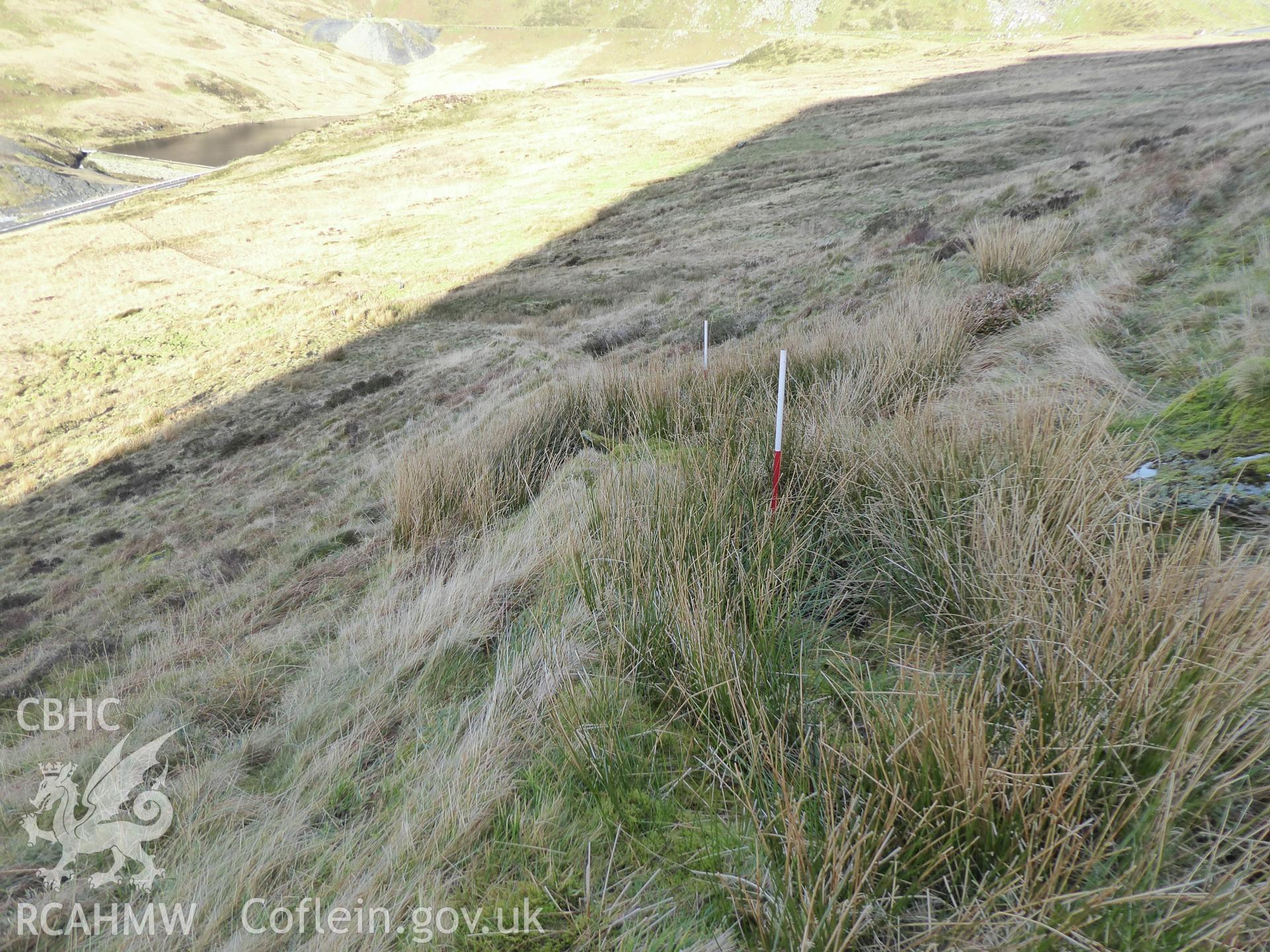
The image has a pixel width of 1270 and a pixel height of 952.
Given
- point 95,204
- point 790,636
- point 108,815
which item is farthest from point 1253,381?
point 95,204

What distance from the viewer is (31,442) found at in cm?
1700

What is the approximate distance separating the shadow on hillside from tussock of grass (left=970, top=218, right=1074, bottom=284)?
2538 millimetres

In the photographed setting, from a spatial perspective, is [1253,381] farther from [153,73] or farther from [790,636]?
[153,73]

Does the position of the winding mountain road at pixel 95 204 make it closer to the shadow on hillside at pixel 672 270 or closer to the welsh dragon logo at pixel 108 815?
the shadow on hillside at pixel 672 270

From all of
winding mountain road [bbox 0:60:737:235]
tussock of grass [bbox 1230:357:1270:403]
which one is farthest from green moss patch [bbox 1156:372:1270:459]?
winding mountain road [bbox 0:60:737:235]

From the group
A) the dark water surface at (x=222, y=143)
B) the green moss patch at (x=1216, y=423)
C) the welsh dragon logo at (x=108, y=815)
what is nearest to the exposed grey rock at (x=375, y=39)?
the dark water surface at (x=222, y=143)

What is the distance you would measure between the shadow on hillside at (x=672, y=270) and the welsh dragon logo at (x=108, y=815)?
4407mm

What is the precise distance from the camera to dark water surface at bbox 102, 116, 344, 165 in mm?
65812

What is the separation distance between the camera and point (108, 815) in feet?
7.35

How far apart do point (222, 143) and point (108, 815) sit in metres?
91.0

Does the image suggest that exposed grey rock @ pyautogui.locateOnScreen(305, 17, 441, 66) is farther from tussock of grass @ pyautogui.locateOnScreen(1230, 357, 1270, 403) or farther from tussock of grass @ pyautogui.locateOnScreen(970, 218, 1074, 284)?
tussock of grass @ pyautogui.locateOnScreen(1230, 357, 1270, 403)

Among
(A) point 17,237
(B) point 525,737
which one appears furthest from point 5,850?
(A) point 17,237

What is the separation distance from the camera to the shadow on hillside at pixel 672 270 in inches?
423

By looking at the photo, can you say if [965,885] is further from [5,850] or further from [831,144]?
[831,144]
